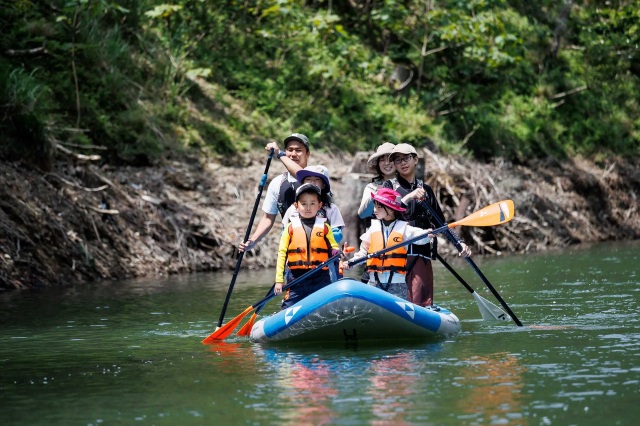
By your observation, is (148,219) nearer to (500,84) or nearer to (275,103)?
(275,103)

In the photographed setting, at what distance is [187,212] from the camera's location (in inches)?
592

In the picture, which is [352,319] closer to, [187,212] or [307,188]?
[307,188]

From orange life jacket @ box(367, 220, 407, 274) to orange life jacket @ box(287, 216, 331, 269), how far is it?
1.07ft

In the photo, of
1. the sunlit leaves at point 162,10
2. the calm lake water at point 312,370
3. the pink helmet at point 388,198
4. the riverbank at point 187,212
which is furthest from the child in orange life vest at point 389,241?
the sunlit leaves at point 162,10

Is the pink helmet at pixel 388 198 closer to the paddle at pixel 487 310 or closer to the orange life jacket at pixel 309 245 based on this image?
the orange life jacket at pixel 309 245

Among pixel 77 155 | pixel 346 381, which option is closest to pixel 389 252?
pixel 346 381

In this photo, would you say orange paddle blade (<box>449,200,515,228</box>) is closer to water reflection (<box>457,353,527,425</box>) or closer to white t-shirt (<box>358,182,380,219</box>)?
white t-shirt (<box>358,182,380,219</box>)

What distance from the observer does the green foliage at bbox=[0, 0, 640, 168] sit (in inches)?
624

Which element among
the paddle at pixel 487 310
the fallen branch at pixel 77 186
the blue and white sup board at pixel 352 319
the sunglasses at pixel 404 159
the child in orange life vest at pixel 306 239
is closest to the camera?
the blue and white sup board at pixel 352 319

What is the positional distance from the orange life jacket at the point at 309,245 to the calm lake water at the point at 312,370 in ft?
2.08

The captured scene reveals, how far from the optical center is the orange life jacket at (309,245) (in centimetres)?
805

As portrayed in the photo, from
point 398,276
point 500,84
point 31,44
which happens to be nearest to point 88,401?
point 398,276

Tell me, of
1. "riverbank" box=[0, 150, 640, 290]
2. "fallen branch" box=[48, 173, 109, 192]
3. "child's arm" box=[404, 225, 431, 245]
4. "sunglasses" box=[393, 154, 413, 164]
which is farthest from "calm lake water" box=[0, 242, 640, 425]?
"fallen branch" box=[48, 173, 109, 192]

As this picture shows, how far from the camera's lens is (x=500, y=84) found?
73.8ft
